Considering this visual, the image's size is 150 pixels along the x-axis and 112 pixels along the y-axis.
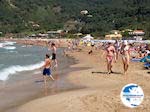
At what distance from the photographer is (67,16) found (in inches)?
6462

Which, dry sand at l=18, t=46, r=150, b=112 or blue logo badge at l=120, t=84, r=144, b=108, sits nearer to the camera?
blue logo badge at l=120, t=84, r=144, b=108

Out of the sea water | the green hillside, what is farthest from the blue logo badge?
the green hillside

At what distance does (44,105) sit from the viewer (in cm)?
1038

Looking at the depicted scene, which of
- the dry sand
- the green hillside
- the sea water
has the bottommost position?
the sea water

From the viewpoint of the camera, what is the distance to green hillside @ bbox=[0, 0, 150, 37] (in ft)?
337

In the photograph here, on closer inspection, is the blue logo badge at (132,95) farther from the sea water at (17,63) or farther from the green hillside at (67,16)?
the green hillside at (67,16)

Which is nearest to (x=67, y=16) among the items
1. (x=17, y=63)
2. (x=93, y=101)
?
(x=17, y=63)

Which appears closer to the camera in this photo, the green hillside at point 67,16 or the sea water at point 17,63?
the sea water at point 17,63

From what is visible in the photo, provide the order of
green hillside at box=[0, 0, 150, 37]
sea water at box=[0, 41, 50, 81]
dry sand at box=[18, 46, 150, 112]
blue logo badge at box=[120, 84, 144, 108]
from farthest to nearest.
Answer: green hillside at box=[0, 0, 150, 37], sea water at box=[0, 41, 50, 81], dry sand at box=[18, 46, 150, 112], blue logo badge at box=[120, 84, 144, 108]

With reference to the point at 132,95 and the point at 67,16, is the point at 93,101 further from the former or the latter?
the point at 67,16

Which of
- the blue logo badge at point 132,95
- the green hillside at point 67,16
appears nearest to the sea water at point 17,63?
the blue logo badge at point 132,95

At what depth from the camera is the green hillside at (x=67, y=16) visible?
4045 inches

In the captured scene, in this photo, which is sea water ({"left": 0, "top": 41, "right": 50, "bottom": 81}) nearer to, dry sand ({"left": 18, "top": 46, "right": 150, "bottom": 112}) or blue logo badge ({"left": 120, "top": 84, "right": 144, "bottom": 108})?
dry sand ({"left": 18, "top": 46, "right": 150, "bottom": 112})

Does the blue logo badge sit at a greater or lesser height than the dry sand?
greater
